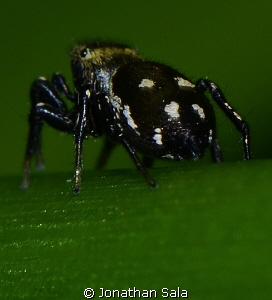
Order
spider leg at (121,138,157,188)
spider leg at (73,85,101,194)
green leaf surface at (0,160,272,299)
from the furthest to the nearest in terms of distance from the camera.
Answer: spider leg at (73,85,101,194) < spider leg at (121,138,157,188) < green leaf surface at (0,160,272,299)

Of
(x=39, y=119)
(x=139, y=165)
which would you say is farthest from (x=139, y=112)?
(x=39, y=119)

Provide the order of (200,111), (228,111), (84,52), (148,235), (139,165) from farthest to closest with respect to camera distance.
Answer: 1. (84,52)
2. (228,111)
3. (200,111)
4. (139,165)
5. (148,235)

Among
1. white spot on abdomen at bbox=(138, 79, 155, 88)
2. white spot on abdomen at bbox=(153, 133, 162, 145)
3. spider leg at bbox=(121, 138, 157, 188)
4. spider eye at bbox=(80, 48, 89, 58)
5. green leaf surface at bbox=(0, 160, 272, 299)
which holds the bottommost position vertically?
green leaf surface at bbox=(0, 160, 272, 299)

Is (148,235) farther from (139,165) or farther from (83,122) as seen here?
(83,122)

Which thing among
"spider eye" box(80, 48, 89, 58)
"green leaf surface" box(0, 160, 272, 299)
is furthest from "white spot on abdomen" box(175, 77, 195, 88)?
"spider eye" box(80, 48, 89, 58)

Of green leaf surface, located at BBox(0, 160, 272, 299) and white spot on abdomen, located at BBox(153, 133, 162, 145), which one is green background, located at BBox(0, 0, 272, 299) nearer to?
green leaf surface, located at BBox(0, 160, 272, 299)

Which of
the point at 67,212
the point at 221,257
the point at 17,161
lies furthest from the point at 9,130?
the point at 221,257

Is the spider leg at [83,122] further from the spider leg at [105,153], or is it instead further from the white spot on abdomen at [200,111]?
the white spot on abdomen at [200,111]
